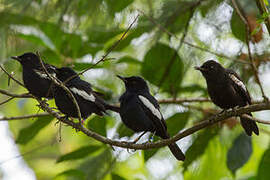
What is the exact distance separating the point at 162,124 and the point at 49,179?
4.56 metres

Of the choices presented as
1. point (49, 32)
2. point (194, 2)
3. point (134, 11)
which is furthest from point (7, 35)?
point (194, 2)

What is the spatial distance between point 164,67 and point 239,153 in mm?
1347

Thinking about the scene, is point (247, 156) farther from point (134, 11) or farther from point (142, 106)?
point (134, 11)

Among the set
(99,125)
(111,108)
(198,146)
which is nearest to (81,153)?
(99,125)

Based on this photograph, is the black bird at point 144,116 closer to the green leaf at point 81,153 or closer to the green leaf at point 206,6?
the green leaf at point 81,153

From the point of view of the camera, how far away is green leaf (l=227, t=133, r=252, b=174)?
4.41 metres

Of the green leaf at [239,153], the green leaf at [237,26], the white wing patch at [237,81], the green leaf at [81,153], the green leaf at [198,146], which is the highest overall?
the green leaf at [237,26]

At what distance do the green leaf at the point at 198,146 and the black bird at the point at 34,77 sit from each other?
5.36 feet

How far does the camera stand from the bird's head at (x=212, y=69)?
13.2 ft

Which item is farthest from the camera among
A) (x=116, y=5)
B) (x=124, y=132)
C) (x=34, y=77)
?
(x=124, y=132)

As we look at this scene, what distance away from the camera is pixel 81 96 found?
4.51m

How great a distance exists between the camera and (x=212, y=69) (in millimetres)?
4062

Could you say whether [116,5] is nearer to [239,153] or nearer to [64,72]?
[64,72]

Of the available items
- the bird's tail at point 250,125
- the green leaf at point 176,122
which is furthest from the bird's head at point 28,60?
the bird's tail at point 250,125
